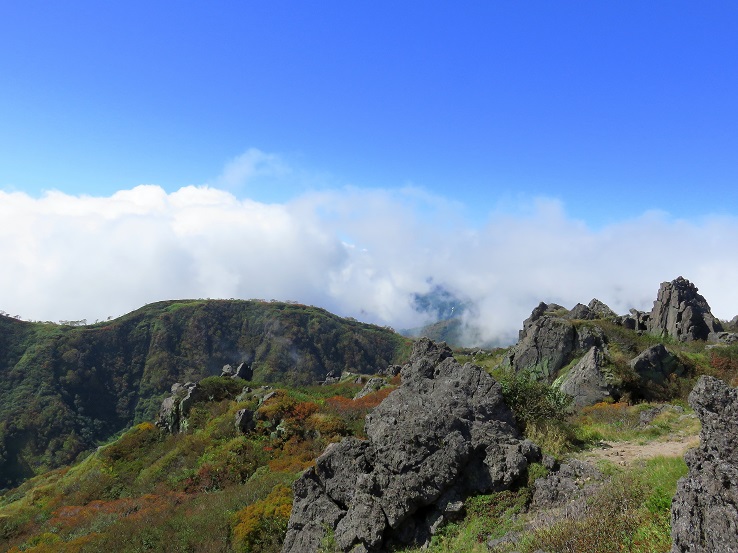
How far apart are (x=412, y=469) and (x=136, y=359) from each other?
138952 mm

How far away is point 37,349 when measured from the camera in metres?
114

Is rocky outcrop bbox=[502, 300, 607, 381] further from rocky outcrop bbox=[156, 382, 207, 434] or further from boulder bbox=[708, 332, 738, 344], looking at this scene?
rocky outcrop bbox=[156, 382, 207, 434]

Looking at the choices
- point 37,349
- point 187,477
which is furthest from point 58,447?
point 187,477

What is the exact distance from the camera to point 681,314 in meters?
38.3

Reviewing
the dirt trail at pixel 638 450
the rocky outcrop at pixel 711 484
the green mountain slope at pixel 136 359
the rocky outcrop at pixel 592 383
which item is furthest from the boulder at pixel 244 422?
the green mountain slope at pixel 136 359

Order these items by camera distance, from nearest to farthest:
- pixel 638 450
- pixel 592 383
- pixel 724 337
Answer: pixel 638 450, pixel 592 383, pixel 724 337

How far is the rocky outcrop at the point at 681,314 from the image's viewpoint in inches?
1457

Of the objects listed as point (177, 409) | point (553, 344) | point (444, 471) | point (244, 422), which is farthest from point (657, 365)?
point (177, 409)

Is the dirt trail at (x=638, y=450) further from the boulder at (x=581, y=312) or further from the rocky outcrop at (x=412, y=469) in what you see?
the boulder at (x=581, y=312)

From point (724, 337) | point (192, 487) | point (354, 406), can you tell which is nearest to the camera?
point (192, 487)

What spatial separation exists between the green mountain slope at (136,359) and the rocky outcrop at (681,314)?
85.6 meters

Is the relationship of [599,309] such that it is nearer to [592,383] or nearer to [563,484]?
[592,383]

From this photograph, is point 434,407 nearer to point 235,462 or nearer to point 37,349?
point 235,462

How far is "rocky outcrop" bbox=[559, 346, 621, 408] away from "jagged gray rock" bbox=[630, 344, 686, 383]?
1.79 meters
